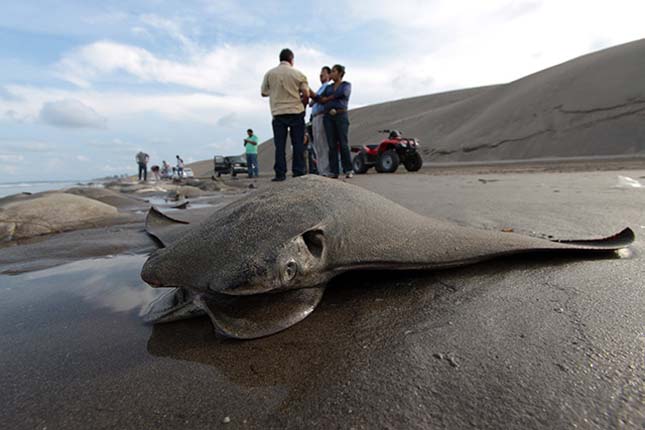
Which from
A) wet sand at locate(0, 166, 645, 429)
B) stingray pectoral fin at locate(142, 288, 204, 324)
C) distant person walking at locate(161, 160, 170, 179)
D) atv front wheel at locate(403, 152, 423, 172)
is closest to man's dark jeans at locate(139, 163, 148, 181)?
distant person walking at locate(161, 160, 170, 179)

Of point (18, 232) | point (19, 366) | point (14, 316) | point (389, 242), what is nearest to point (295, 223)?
point (389, 242)

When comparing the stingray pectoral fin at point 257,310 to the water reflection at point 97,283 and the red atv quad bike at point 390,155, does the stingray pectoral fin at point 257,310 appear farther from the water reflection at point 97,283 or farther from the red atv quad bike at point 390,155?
the red atv quad bike at point 390,155

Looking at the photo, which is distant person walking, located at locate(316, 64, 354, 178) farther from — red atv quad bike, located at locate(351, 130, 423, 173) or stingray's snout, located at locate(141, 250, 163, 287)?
stingray's snout, located at locate(141, 250, 163, 287)

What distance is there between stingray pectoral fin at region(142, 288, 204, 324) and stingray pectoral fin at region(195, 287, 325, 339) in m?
0.09

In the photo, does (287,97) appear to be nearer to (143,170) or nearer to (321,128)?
(321,128)

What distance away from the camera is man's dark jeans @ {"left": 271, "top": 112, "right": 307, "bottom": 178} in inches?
235

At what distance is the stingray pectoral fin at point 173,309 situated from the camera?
1.31 metres

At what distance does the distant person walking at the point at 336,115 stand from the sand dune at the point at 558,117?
1441cm

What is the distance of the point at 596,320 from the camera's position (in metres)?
1.10

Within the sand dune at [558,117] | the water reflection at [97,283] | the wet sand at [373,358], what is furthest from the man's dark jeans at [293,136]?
the sand dune at [558,117]

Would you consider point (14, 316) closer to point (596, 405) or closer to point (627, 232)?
point (596, 405)

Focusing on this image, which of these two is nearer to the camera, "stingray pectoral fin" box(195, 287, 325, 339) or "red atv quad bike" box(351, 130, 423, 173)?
"stingray pectoral fin" box(195, 287, 325, 339)

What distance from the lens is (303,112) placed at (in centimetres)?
593

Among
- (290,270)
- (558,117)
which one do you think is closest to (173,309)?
(290,270)
